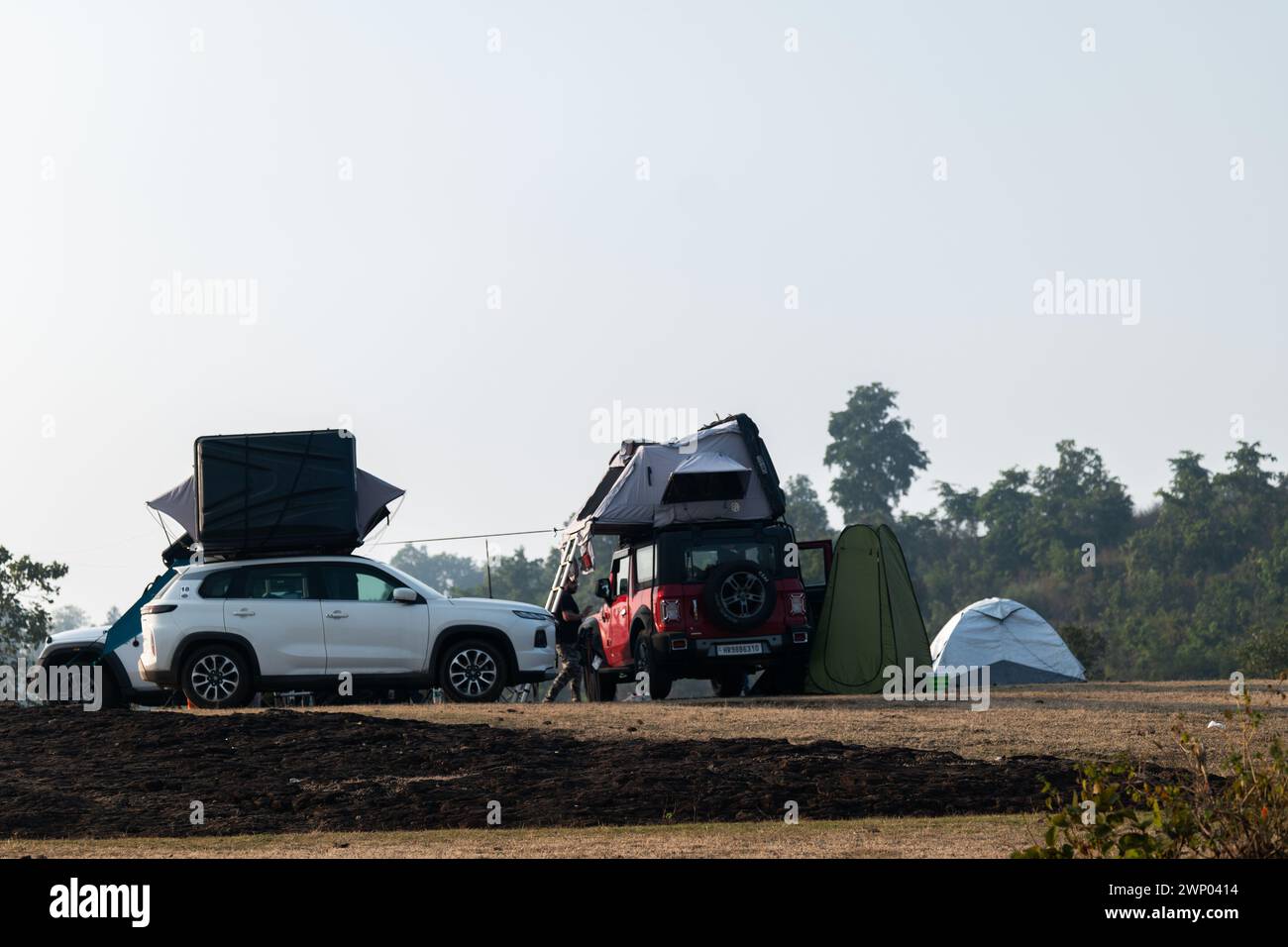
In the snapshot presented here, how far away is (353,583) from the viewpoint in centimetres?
1805

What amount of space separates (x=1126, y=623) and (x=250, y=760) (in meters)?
47.9

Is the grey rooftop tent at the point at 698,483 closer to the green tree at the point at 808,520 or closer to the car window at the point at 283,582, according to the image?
the car window at the point at 283,582

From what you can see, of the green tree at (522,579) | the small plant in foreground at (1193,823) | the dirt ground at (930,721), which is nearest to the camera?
the small plant in foreground at (1193,823)

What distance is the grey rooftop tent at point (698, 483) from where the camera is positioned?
1997 cm

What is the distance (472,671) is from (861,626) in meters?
5.09

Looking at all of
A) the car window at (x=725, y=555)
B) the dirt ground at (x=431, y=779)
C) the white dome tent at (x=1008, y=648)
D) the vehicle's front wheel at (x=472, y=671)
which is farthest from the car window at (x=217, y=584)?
the white dome tent at (x=1008, y=648)

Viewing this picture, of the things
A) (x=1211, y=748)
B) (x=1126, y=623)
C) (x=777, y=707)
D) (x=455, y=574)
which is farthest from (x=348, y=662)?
(x=455, y=574)

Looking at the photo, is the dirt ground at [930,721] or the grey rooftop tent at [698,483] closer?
the dirt ground at [930,721]

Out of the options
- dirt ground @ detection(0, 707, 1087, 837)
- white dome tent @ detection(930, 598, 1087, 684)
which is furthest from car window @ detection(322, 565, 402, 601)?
white dome tent @ detection(930, 598, 1087, 684)

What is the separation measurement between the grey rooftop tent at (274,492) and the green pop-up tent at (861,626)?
5.85 m

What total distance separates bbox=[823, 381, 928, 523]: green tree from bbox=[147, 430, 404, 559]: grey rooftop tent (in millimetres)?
68101
